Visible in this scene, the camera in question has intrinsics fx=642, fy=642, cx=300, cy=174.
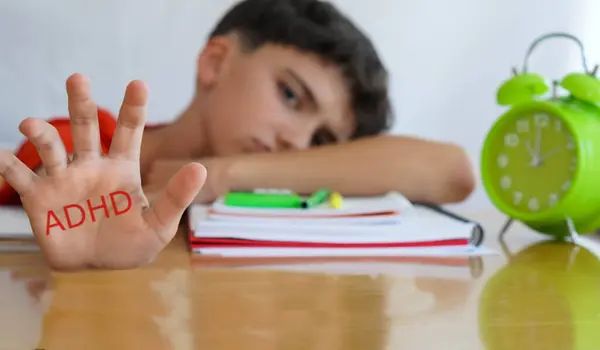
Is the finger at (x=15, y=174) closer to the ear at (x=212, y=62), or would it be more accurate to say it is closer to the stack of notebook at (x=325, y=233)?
the stack of notebook at (x=325, y=233)

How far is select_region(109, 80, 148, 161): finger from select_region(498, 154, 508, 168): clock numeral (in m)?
0.50

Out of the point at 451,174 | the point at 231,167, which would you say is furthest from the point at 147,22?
the point at 451,174

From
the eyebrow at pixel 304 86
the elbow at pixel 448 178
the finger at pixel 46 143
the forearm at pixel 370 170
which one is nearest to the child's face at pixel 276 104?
the eyebrow at pixel 304 86

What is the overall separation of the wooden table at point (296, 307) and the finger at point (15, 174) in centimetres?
7

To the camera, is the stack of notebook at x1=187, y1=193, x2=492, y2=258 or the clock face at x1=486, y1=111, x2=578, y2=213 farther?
the clock face at x1=486, y1=111, x2=578, y2=213

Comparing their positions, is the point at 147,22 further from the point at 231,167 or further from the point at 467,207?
the point at 467,207

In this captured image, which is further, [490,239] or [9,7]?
[9,7]

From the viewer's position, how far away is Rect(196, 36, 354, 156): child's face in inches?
42.7

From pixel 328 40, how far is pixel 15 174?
73 cm

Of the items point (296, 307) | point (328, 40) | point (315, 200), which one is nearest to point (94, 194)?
point (296, 307)

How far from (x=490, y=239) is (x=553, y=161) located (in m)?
0.12

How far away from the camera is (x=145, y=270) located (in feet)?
1.81

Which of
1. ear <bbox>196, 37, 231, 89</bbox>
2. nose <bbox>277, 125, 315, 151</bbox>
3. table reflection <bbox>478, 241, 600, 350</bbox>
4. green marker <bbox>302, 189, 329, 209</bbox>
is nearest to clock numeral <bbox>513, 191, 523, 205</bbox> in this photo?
table reflection <bbox>478, 241, 600, 350</bbox>

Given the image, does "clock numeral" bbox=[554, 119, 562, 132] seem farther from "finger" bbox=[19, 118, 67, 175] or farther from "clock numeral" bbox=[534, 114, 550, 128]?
"finger" bbox=[19, 118, 67, 175]
